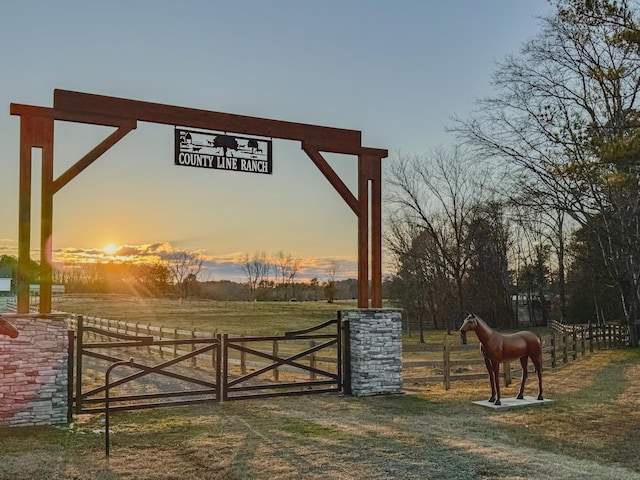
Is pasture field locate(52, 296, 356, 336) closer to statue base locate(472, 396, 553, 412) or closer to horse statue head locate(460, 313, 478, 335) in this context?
statue base locate(472, 396, 553, 412)

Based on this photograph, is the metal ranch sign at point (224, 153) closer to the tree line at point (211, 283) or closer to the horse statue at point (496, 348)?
the horse statue at point (496, 348)

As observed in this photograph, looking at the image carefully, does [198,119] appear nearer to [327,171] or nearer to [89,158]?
[89,158]

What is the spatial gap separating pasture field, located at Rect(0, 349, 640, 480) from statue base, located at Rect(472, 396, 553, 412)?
135 millimetres

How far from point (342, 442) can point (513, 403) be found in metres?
3.38

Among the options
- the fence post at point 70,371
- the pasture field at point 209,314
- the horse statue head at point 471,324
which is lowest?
the pasture field at point 209,314

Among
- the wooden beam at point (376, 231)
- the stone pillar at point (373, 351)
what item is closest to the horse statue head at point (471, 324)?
the stone pillar at point (373, 351)

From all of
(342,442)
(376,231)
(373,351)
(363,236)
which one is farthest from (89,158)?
(373,351)

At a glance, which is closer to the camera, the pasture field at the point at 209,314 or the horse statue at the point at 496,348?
the horse statue at the point at 496,348

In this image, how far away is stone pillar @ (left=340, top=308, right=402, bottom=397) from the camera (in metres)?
9.56

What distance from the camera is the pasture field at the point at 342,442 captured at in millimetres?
5469

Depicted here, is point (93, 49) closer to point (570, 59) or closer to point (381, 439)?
point (381, 439)

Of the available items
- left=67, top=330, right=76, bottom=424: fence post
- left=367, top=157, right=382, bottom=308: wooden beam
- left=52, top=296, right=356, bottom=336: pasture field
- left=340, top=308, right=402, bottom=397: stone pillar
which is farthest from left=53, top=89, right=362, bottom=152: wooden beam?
left=52, top=296, right=356, bottom=336: pasture field

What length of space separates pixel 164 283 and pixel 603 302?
4111cm

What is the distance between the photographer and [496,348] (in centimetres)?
884
